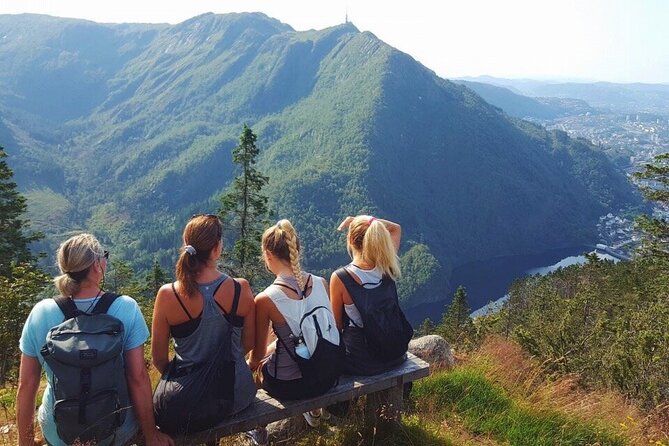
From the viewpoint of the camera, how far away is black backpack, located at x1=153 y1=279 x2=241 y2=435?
132 inches

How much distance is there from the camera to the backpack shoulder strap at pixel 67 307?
3098mm

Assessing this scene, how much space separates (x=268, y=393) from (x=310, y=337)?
2.08ft

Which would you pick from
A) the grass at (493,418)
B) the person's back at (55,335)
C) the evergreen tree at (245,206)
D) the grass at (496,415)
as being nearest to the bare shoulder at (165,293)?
the person's back at (55,335)

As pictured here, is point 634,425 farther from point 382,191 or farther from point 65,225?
point 65,225

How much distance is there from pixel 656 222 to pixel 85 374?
73.0 ft

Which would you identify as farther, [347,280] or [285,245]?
[347,280]

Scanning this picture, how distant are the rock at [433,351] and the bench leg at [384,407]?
255cm

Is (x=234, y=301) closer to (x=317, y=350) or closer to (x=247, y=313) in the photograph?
(x=247, y=313)

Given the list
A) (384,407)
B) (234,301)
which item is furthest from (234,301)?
(384,407)

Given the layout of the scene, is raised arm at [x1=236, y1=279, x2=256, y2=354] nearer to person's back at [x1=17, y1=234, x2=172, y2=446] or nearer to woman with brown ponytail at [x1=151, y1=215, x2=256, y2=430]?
woman with brown ponytail at [x1=151, y1=215, x2=256, y2=430]

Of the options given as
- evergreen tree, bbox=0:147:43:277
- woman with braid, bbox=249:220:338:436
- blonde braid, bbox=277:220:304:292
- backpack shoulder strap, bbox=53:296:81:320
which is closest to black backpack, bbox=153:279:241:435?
woman with braid, bbox=249:220:338:436

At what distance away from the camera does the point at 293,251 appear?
12.7 feet

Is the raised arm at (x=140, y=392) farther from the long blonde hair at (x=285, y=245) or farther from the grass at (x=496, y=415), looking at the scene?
the grass at (x=496, y=415)

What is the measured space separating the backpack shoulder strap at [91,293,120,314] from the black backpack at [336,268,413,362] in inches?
75.3
